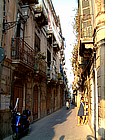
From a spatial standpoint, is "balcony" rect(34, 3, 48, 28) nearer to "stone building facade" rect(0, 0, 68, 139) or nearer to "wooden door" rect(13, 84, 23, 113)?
"stone building facade" rect(0, 0, 68, 139)

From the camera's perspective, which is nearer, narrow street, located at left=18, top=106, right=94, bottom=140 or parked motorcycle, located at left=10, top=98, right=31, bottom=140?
parked motorcycle, located at left=10, top=98, right=31, bottom=140

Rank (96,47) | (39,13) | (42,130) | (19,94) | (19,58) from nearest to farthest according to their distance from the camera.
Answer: (96,47) → (19,58) → (42,130) → (19,94) → (39,13)

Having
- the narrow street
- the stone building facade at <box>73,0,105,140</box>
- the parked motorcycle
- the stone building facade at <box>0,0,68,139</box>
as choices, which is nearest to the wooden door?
the stone building facade at <box>0,0,68,139</box>

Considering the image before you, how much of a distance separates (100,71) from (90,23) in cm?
336

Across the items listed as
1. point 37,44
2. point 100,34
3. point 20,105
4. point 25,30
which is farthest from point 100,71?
point 37,44

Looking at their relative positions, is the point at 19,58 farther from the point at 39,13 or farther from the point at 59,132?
the point at 39,13

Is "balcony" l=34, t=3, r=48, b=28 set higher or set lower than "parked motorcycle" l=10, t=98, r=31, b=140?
higher

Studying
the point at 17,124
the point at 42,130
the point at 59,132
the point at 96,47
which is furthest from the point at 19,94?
the point at 96,47
